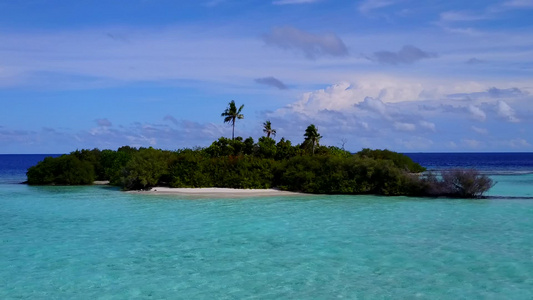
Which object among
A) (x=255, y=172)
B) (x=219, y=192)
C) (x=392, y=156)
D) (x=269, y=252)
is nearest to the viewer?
(x=269, y=252)

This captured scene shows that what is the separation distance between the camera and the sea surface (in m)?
11.2

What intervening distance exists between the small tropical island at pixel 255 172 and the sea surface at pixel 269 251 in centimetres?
562

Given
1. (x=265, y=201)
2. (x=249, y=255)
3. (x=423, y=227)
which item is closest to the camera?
(x=249, y=255)

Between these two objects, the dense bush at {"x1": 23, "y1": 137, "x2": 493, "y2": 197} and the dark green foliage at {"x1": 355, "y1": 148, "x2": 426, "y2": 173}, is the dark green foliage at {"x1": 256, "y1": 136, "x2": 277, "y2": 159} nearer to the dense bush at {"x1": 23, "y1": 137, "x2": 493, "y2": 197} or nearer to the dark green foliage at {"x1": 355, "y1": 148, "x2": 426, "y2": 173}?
the dense bush at {"x1": 23, "y1": 137, "x2": 493, "y2": 197}

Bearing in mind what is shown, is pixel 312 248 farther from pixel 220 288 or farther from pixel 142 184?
pixel 142 184

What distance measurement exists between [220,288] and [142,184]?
2887 cm

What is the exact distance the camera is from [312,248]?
15.6m

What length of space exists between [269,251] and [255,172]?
885 inches

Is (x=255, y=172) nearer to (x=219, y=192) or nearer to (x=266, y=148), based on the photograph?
(x=219, y=192)

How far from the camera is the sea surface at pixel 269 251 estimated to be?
36.6 ft

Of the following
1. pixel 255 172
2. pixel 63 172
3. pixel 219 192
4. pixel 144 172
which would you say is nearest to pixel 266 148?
pixel 255 172

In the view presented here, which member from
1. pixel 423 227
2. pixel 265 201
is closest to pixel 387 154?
pixel 265 201

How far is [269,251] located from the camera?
1517cm

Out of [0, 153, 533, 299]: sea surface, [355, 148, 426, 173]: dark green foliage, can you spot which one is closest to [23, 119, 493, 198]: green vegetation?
[355, 148, 426, 173]: dark green foliage
